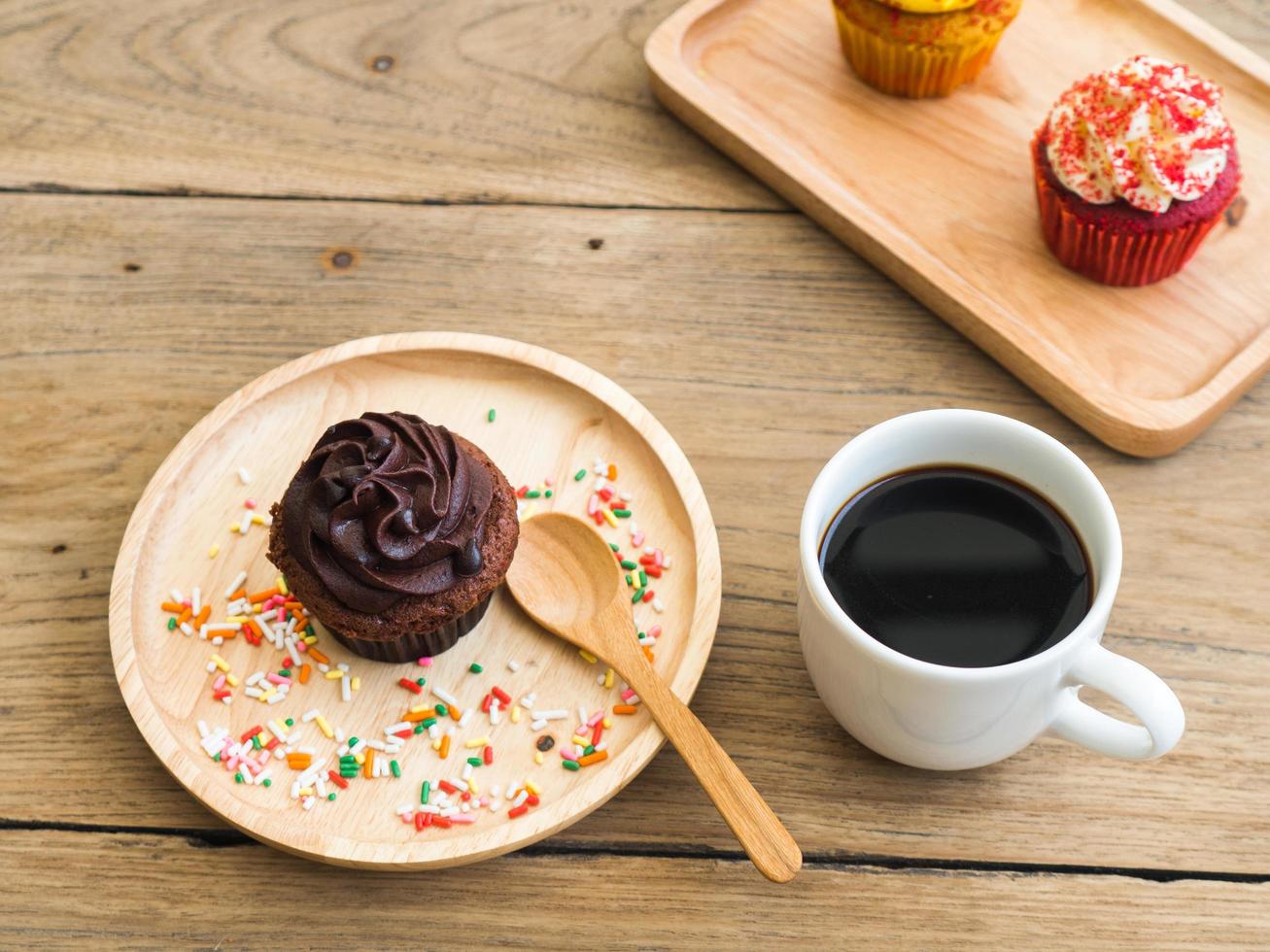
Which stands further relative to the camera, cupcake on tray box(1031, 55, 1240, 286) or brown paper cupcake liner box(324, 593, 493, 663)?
cupcake on tray box(1031, 55, 1240, 286)

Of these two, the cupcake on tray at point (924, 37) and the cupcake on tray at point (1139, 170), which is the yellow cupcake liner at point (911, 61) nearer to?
the cupcake on tray at point (924, 37)

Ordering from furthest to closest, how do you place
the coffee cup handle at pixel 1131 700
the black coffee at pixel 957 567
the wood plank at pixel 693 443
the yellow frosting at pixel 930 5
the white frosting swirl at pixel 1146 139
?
the yellow frosting at pixel 930 5, the white frosting swirl at pixel 1146 139, the wood plank at pixel 693 443, the black coffee at pixel 957 567, the coffee cup handle at pixel 1131 700

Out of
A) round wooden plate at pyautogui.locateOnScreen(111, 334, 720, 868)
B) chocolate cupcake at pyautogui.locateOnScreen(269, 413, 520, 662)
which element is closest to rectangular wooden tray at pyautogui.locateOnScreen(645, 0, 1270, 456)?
round wooden plate at pyautogui.locateOnScreen(111, 334, 720, 868)

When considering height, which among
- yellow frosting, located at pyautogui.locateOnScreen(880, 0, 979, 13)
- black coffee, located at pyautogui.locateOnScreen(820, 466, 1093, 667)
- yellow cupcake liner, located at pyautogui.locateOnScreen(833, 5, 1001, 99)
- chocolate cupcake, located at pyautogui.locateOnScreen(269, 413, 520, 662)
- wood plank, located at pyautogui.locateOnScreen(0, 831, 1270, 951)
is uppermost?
yellow frosting, located at pyautogui.locateOnScreen(880, 0, 979, 13)

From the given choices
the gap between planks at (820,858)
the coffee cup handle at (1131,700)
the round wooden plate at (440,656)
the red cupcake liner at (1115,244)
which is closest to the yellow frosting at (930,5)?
the red cupcake liner at (1115,244)

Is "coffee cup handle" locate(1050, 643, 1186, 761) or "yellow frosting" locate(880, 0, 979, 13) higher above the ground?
"yellow frosting" locate(880, 0, 979, 13)

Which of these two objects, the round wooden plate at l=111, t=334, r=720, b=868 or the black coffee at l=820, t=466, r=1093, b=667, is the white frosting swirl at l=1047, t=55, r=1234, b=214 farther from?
the round wooden plate at l=111, t=334, r=720, b=868

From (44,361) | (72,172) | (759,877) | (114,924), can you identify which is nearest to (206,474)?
(44,361)
